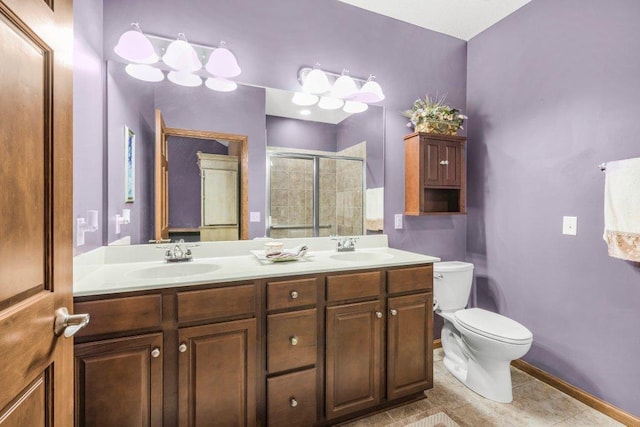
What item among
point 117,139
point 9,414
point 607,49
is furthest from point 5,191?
point 607,49

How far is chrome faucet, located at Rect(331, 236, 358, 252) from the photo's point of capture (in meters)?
2.12

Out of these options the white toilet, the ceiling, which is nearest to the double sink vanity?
the white toilet

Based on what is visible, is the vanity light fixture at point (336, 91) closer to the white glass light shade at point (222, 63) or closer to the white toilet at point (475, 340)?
the white glass light shade at point (222, 63)

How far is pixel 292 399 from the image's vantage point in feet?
4.79

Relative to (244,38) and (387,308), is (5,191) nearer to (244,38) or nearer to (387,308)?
(387,308)

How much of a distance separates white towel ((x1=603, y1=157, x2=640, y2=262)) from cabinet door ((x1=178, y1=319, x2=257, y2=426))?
1.95 meters

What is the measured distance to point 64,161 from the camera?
780 mm

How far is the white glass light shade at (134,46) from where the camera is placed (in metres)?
1.59

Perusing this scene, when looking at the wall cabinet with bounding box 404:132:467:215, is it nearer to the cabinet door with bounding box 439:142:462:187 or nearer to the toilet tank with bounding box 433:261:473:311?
the cabinet door with bounding box 439:142:462:187

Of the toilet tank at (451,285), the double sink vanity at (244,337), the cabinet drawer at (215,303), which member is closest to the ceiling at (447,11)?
the double sink vanity at (244,337)

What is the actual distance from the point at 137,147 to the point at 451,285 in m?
2.31

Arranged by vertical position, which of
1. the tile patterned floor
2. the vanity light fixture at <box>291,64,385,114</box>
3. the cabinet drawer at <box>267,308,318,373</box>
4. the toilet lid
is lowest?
the tile patterned floor

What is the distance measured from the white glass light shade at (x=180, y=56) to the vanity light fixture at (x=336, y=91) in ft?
2.18

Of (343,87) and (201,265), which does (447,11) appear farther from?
(201,265)
